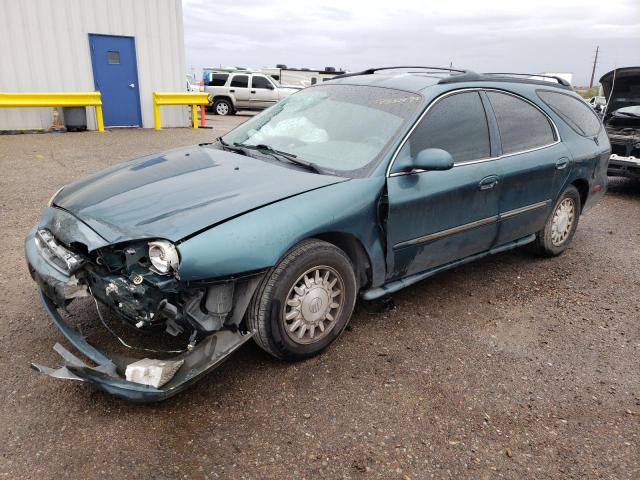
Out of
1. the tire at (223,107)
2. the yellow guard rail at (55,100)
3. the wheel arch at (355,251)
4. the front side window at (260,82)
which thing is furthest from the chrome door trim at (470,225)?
the tire at (223,107)

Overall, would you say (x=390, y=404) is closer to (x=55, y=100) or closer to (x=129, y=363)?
(x=129, y=363)

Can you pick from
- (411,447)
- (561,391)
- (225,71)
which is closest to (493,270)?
(561,391)

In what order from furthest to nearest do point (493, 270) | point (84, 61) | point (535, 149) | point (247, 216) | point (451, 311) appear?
point (84, 61) → point (493, 270) → point (535, 149) → point (451, 311) → point (247, 216)

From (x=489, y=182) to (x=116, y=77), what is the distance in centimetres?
1155

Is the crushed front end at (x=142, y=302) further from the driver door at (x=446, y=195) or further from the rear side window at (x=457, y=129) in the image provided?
the rear side window at (x=457, y=129)

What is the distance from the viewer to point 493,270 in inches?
177

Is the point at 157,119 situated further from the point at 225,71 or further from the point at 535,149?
the point at 535,149

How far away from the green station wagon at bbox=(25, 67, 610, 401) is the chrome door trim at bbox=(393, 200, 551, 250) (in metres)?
0.01

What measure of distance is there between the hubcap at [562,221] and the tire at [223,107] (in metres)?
17.4

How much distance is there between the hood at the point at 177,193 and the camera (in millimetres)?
2449

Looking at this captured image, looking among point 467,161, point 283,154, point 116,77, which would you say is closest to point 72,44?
point 116,77

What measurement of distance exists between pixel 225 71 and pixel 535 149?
18595 millimetres

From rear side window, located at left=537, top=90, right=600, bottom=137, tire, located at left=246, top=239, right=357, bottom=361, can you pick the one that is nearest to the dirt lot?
tire, located at left=246, top=239, right=357, bottom=361

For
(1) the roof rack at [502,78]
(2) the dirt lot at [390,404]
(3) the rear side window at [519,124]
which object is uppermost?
(1) the roof rack at [502,78]
